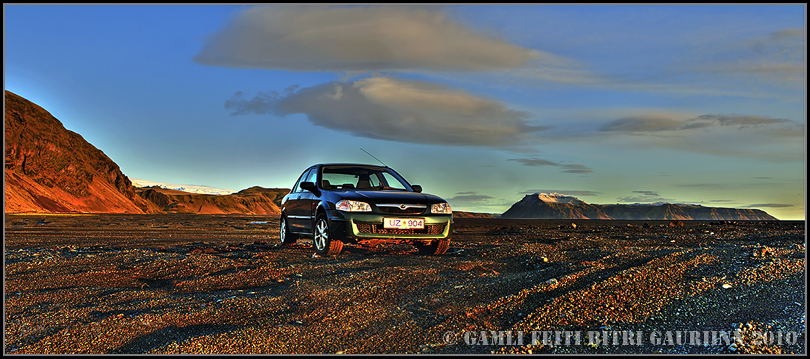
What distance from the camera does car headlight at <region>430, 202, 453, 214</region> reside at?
Answer: 8.65m

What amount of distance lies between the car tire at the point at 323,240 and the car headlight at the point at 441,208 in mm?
1615

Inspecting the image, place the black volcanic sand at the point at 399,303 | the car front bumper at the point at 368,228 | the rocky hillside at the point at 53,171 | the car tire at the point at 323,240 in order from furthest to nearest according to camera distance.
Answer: the rocky hillside at the point at 53,171
the car tire at the point at 323,240
the car front bumper at the point at 368,228
the black volcanic sand at the point at 399,303

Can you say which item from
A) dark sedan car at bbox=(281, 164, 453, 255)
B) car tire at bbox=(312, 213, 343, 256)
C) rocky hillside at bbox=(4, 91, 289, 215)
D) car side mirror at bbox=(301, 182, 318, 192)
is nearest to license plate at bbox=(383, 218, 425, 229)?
dark sedan car at bbox=(281, 164, 453, 255)

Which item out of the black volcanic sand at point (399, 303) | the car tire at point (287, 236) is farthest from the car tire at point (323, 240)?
the car tire at point (287, 236)

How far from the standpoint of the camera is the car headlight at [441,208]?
8.65 m

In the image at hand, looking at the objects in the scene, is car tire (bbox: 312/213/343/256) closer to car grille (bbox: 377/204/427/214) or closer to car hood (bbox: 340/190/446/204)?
car hood (bbox: 340/190/446/204)

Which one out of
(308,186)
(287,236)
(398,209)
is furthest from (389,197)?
(287,236)

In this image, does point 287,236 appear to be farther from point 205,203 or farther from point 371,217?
point 205,203

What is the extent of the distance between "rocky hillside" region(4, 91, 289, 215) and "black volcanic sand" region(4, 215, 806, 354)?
6155 cm

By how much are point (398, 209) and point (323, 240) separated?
147 cm

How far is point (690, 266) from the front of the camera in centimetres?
622

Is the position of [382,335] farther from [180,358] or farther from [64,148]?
[64,148]

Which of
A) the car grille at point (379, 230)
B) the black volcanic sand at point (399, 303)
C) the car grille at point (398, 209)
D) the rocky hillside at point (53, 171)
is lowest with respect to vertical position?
the black volcanic sand at point (399, 303)

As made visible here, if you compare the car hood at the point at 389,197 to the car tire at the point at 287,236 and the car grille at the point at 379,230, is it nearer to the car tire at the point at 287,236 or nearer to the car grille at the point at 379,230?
the car grille at the point at 379,230
